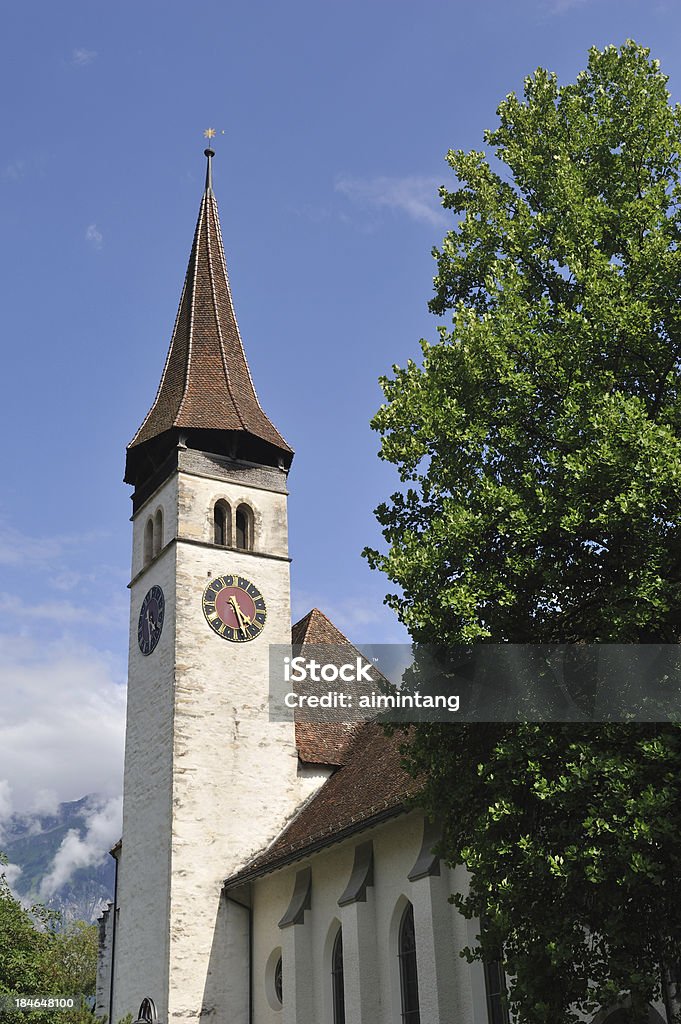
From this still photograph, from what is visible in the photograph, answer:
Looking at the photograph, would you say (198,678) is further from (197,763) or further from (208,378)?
(208,378)

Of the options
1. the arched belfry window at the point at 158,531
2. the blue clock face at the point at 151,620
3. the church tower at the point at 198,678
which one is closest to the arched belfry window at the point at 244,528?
the church tower at the point at 198,678

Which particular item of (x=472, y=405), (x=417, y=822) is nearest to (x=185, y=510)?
(x=417, y=822)

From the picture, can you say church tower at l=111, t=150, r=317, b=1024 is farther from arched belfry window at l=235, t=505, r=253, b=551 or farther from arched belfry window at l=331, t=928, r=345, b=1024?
arched belfry window at l=331, t=928, r=345, b=1024

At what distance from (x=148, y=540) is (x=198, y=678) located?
523 cm

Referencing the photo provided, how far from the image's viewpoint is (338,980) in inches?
872

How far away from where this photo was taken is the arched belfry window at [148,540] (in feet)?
99.7

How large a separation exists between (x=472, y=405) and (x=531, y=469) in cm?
124

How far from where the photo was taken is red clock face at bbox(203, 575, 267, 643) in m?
27.9

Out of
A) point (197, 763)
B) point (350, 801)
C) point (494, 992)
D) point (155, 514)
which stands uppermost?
point (155, 514)

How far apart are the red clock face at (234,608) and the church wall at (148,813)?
1019 millimetres

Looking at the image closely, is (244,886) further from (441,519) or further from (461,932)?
(441,519)

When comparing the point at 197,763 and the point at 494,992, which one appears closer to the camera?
the point at 494,992

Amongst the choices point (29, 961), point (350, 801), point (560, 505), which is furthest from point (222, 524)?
point (560, 505)

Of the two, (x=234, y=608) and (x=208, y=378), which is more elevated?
(x=208, y=378)
